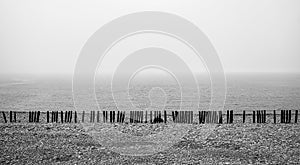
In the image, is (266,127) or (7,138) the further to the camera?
(266,127)

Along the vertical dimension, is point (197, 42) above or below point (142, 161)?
above

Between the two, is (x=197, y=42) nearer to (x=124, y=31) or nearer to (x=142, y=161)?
(x=124, y=31)

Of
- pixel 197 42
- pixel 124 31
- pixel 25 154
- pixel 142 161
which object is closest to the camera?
pixel 142 161

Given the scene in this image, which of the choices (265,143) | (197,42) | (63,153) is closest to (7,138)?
(63,153)

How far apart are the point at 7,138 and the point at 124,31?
1764 cm

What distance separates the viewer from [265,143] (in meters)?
16.5

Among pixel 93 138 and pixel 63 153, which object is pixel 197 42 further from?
pixel 63 153

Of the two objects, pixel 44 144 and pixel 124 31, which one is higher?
pixel 124 31

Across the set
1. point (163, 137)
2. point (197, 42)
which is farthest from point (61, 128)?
point (197, 42)

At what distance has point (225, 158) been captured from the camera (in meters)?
14.1

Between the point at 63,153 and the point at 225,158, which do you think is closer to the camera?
the point at 225,158

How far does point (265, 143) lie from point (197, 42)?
14581mm

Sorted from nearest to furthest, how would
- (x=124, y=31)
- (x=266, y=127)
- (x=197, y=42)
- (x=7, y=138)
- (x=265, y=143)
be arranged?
(x=265, y=143)
(x=7, y=138)
(x=266, y=127)
(x=197, y=42)
(x=124, y=31)

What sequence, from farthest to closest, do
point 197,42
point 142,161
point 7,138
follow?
point 197,42, point 7,138, point 142,161
